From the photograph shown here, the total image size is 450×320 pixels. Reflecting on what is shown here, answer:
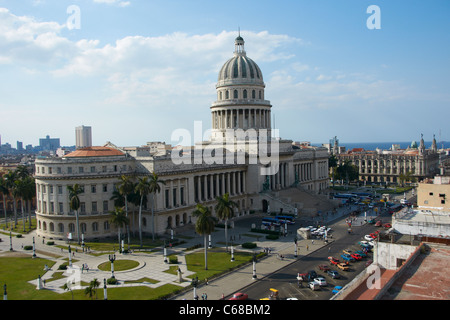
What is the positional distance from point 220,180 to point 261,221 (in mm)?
15610

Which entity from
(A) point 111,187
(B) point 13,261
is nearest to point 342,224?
(A) point 111,187

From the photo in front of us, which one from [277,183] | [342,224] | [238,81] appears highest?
[238,81]

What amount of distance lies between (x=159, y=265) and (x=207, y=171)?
125 ft

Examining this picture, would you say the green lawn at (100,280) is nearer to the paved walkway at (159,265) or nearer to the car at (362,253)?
the paved walkway at (159,265)

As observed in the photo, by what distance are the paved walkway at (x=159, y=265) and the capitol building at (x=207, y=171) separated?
6.73m

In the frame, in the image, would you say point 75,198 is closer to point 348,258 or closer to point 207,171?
point 207,171

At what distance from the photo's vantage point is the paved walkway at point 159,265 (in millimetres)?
50562

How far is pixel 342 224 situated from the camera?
89.4 meters

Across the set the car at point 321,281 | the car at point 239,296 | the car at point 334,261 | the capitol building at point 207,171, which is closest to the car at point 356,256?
the car at point 334,261

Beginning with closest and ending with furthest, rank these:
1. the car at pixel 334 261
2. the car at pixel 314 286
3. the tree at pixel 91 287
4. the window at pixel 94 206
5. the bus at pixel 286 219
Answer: the tree at pixel 91 287
the car at pixel 314 286
the car at pixel 334 261
the window at pixel 94 206
the bus at pixel 286 219

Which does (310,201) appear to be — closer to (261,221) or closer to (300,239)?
(261,221)

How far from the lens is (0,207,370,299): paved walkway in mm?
50562

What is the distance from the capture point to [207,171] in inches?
3693
